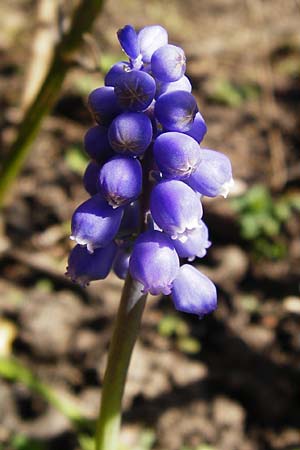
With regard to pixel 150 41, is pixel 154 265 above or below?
below

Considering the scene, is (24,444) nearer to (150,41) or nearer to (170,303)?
(170,303)

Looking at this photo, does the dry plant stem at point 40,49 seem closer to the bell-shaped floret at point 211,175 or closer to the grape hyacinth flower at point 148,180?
the grape hyacinth flower at point 148,180

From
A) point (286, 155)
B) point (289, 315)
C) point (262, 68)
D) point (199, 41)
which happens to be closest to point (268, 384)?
point (289, 315)

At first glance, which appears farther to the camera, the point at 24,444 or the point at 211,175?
the point at 24,444

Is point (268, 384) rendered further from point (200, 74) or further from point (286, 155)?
point (200, 74)

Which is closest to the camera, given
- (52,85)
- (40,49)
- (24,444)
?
(24,444)

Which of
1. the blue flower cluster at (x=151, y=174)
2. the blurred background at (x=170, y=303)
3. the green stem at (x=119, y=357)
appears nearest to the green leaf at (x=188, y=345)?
the blurred background at (x=170, y=303)

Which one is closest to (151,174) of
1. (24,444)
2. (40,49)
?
(24,444)

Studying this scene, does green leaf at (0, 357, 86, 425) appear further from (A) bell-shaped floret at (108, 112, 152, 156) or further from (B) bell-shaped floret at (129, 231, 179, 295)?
(A) bell-shaped floret at (108, 112, 152, 156)
